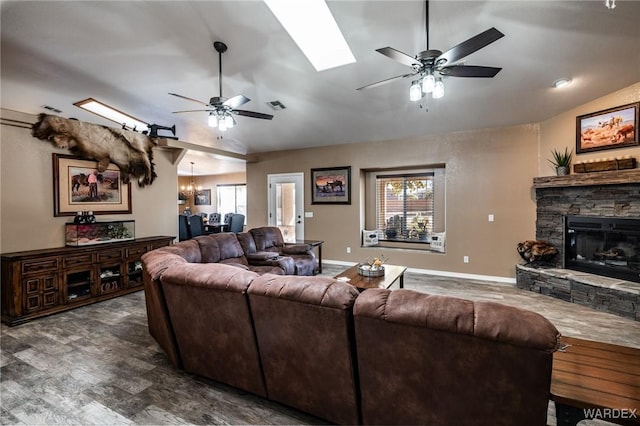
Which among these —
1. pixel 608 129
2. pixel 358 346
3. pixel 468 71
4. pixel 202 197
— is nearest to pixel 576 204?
A: pixel 608 129

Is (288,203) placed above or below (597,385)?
above

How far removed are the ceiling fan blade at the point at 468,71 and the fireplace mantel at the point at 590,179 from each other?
249cm

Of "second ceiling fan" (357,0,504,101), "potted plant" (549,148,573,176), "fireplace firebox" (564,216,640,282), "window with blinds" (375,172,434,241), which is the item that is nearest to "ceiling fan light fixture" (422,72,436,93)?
"second ceiling fan" (357,0,504,101)

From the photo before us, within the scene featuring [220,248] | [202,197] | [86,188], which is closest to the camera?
[220,248]

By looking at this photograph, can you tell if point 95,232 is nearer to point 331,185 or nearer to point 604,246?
point 331,185

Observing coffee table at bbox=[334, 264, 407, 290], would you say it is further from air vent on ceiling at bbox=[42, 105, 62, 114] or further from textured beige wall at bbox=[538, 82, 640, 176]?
air vent on ceiling at bbox=[42, 105, 62, 114]

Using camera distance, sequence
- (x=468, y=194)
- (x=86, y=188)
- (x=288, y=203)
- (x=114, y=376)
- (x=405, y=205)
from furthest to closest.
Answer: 1. (x=288, y=203)
2. (x=405, y=205)
3. (x=468, y=194)
4. (x=86, y=188)
5. (x=114, y=376)

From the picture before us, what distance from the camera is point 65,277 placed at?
12.2 feet

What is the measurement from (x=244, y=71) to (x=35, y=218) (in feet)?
11.3

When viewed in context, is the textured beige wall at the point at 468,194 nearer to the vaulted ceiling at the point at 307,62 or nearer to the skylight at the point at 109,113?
the vaulted ceiling at the point at 307,62

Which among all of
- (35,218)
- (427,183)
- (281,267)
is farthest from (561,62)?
(35,218)

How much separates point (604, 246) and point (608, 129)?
5.20 feet

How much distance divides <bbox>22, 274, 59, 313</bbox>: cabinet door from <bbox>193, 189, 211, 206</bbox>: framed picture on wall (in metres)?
8.40

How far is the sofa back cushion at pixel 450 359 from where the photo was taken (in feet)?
3.81
